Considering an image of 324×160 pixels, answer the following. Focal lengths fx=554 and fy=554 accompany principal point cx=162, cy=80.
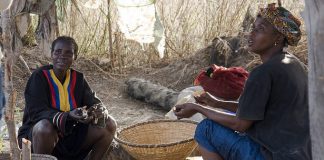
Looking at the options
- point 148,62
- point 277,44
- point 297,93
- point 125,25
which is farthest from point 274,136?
point 148,62

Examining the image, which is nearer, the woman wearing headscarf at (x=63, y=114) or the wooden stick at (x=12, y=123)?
the wooden stick at (x=12, y=123)

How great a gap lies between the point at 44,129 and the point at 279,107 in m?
1.39

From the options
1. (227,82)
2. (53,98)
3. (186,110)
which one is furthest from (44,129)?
(227,82)

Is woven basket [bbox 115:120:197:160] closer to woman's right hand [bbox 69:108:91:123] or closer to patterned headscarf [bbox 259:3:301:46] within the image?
woman's right hand [bbox 69:108:91:123]

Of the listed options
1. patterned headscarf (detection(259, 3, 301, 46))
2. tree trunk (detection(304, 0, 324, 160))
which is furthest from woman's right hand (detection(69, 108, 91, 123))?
tree trunk (detection(304, 0, 324, 160))

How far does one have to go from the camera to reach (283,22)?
269cm

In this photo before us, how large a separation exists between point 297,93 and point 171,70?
3657mm

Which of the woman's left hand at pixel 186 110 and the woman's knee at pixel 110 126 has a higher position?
the woman's left hand at pixel 186 110

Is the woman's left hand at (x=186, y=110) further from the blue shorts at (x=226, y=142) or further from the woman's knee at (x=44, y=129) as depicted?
the woman's knee at (x=44, y=129)

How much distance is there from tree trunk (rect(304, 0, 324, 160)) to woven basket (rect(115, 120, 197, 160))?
1.63m

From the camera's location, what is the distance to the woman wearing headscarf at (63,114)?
3.26 metres

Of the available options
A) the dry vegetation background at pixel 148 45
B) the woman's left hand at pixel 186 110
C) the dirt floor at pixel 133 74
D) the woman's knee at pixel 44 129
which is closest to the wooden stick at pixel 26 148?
the woman's knee at pixel 44 129

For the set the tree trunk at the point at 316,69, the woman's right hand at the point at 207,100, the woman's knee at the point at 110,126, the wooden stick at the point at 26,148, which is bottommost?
Answer: the woman's knee at the point at 110,126

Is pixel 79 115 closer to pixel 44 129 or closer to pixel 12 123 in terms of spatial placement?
pixel 44 129
